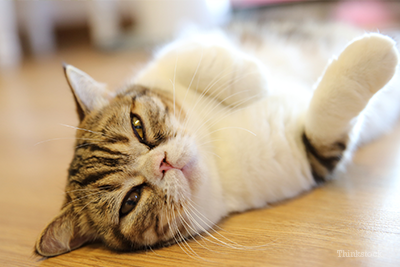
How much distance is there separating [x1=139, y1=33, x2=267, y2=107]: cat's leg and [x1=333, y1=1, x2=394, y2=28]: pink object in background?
1959 mm

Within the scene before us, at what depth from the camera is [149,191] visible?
3.61 feet

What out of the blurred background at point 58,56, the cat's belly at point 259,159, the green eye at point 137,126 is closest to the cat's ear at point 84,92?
the blurred background at point 58,56

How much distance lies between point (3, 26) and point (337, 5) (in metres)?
5.18

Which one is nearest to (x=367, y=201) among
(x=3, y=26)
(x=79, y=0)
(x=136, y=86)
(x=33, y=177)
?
(x=136, y=86)

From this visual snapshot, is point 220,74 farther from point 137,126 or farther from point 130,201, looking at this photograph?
point 130,201

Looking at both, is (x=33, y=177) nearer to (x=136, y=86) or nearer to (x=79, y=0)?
(x=136, y=86)

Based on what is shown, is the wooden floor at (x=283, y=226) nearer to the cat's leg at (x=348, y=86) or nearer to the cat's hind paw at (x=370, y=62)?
the cat's leg at (x=348, y=86)

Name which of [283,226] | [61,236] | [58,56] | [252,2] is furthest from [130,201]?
[58,56]

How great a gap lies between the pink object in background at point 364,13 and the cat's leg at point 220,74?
196 cm

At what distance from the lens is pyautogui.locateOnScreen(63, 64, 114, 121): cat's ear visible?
53.6 inches

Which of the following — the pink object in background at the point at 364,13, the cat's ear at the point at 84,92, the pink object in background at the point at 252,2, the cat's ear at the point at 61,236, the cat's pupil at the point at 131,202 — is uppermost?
the pink object in background at the point at 252,2

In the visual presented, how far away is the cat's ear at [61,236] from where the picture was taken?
3.59 feet

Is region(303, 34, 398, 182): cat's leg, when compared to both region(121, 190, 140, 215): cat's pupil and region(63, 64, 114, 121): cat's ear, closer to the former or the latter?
region(121, 190, 140, 215): cat's pupil

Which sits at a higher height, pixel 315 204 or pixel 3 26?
pixel 3 26
